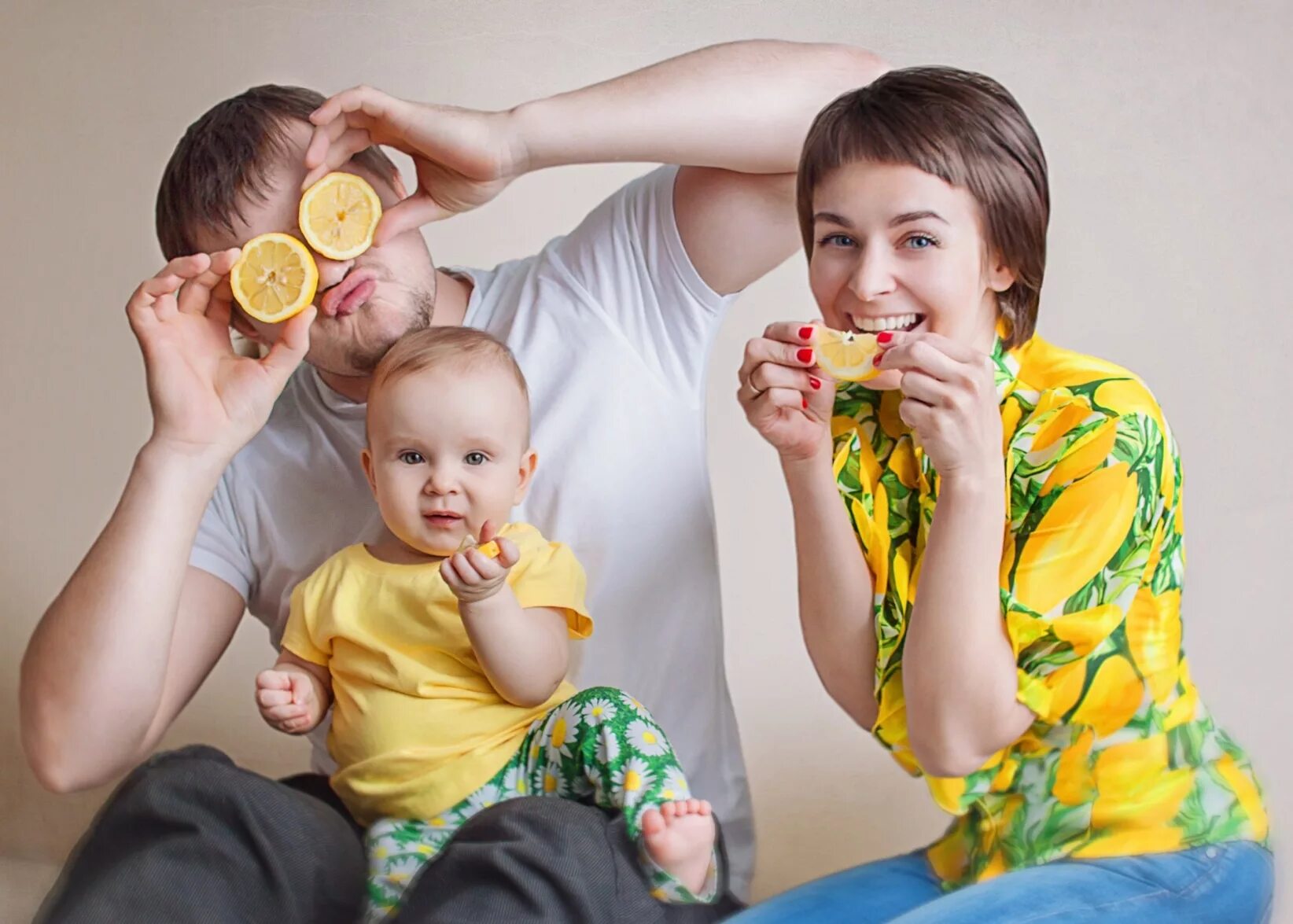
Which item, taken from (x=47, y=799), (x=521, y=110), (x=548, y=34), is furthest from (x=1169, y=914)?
(x=47, y=799)

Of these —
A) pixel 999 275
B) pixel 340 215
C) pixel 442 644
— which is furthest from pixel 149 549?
pixel 999 275

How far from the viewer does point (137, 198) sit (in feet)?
9.23

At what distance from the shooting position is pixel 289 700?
1.61 meters

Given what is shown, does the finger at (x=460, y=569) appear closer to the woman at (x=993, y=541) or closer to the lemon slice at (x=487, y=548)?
the lemon slice at (x=487, y=548)

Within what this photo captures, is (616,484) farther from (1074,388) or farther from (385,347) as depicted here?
(1074,388)

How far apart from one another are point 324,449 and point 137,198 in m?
1.18

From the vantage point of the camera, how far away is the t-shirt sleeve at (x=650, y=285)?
1.84 metres

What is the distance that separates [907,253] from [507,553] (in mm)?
477

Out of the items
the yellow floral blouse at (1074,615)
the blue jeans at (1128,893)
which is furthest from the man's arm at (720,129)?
the blue jeans at (1128,893)

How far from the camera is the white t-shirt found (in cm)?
182

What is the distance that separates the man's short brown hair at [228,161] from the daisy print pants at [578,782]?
0.70 metres

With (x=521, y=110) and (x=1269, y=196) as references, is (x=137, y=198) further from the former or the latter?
(x=1269, y=196)

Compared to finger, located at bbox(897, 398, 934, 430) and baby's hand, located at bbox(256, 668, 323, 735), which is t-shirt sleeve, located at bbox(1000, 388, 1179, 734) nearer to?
finger, located at bbox(897, 398, 934, 430)

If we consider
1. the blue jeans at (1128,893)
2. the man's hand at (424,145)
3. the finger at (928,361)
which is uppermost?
the man's hand at (424,145)
